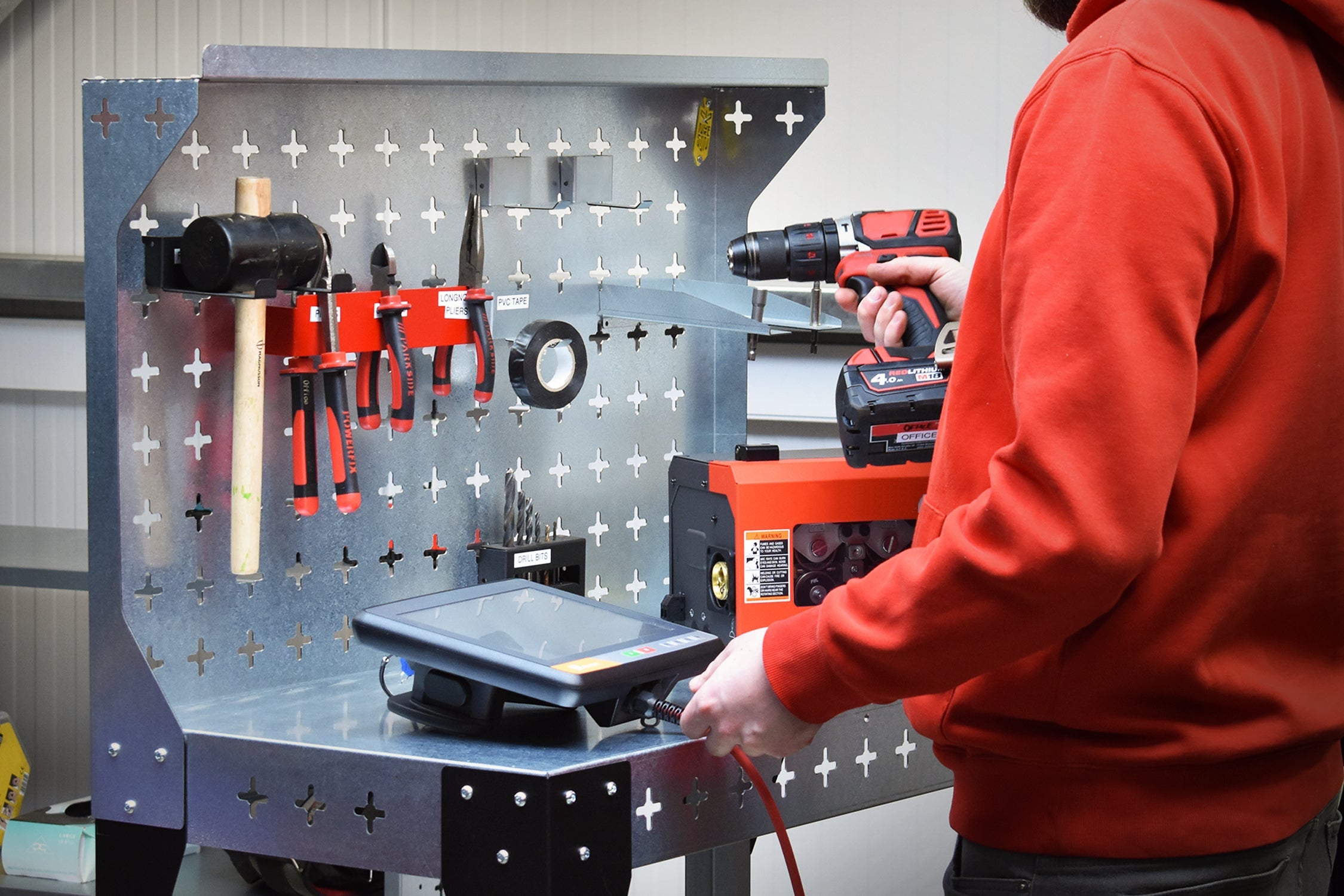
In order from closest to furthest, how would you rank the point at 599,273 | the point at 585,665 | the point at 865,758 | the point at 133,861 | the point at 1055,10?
1. the point at 1055,10
2. the point at 585,665
3. the point at 133,861
4. the point at 865,758
5. the point at 599,273

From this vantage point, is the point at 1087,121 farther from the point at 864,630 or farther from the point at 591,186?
the point at 591,186

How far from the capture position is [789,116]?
1.75 meters

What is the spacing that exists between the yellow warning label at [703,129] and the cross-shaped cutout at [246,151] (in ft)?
2.09

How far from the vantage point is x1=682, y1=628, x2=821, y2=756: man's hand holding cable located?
0.93m

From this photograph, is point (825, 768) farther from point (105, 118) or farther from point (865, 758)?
point (105, 118)

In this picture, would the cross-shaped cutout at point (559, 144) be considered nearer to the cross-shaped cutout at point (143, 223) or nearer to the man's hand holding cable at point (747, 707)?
the cross-shaped cutout at point (143, 223)

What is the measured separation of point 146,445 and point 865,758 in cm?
79

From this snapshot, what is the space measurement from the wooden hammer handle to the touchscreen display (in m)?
0.19

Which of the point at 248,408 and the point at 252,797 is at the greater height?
the point at 248,408

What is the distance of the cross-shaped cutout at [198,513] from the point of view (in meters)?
1.29

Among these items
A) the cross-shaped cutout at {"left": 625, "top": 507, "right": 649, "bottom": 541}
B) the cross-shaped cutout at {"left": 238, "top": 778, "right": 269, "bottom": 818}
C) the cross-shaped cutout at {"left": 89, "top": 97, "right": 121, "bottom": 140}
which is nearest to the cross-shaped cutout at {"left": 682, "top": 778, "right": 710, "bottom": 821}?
the cross-shaped cutout at {"left": 238, "top": 778, "right": 269, "bottom": 818}

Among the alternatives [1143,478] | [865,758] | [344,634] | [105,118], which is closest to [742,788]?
[865,758]

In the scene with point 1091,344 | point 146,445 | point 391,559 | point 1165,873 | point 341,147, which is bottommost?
point 1165,873

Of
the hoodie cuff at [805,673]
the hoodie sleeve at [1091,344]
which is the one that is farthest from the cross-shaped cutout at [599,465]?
the hoodie sleeve at [1091,344]
